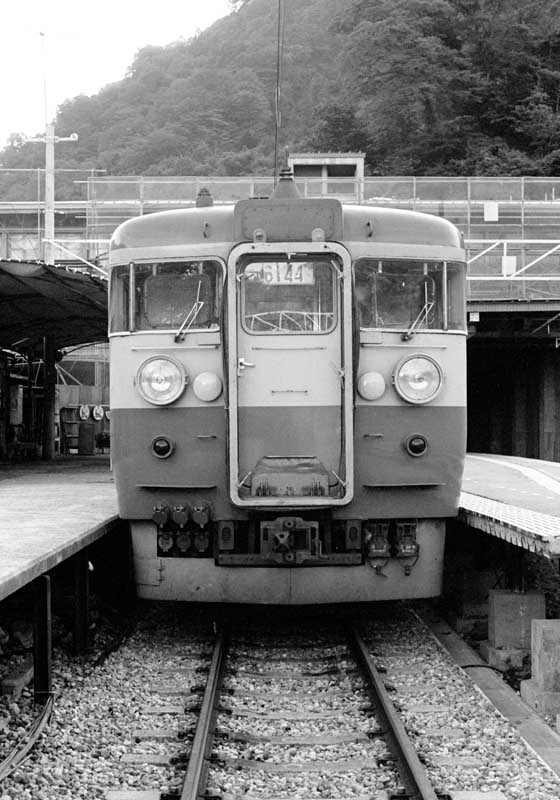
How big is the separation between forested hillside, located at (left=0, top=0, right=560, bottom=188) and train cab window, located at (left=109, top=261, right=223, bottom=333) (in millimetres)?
37028

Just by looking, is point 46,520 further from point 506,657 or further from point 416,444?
point 506,657

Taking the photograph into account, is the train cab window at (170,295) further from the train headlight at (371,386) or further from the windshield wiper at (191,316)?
the train headlight at (371,386)

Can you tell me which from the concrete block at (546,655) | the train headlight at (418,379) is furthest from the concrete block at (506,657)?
the train headlight at (418,379)

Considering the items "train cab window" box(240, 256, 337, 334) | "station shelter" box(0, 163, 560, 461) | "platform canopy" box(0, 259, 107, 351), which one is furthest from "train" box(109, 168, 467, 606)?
"station shelter" box(0, 163, 560, 461)

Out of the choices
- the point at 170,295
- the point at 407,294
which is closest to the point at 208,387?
the point at 170,295

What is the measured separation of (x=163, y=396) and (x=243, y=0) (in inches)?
3217

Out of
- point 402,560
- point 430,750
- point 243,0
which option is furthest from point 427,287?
point 243,0

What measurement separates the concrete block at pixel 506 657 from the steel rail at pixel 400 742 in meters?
0.99

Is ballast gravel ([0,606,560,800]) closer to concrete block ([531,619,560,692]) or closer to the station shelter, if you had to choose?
concrete block ([531,619,560,692])

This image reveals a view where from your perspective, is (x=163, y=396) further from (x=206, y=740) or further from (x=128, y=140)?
(x=128, y=140)

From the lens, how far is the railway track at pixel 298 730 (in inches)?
199

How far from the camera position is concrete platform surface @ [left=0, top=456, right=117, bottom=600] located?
5.78 m

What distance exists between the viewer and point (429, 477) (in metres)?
7.60

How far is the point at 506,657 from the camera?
764cm
